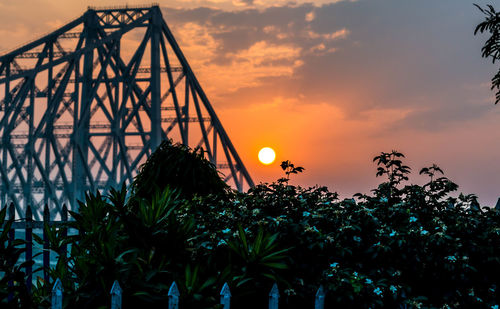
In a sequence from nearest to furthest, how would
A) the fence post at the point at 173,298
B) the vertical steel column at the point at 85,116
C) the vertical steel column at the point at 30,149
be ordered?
1. the fence post at the point at 173,298
2. the vertical steel column at the point at 30,149
3. the vertical steel column at the point at 85,116

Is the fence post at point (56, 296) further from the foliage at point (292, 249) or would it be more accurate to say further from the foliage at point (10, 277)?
the foliage at point (10, 277)

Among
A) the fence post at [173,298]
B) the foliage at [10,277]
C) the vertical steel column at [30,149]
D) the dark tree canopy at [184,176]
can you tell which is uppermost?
the vertical steel column at [30,149]

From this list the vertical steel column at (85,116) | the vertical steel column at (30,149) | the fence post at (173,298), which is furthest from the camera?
the vertical steel column at (85,116)

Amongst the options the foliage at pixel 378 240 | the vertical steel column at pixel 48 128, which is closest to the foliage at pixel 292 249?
the foliage at pixel 378 240

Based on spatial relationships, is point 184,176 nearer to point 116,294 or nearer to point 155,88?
point 116,294

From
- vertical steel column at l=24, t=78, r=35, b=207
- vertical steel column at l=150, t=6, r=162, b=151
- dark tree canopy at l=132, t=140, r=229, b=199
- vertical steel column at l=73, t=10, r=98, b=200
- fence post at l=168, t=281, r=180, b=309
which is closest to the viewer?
fence post at l=168, t=281, r=180, b=309

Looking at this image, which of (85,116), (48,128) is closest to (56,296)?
(48,128)

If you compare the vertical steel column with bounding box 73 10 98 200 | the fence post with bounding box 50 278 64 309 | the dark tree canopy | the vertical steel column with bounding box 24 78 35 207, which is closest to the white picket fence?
the fence post with bounding box 50 278 64 309

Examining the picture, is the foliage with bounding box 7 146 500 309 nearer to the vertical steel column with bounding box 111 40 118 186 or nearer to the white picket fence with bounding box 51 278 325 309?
the white picket fence with bounding box 51 278 325 309

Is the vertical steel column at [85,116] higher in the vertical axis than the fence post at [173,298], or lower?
higher

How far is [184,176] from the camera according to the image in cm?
945

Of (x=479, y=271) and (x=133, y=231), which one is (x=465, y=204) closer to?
(x=479, y=271)

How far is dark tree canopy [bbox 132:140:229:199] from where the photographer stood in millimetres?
9422

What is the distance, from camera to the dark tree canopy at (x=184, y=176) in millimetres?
9422
